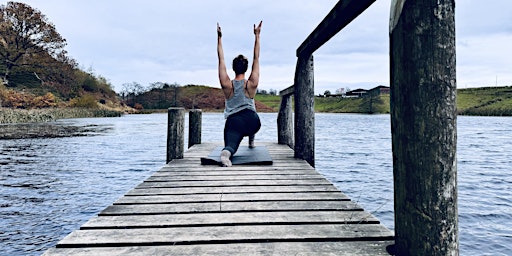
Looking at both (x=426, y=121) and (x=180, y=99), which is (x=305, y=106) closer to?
(x=426, y=121)

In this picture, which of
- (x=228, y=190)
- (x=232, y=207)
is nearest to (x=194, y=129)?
(x=228, y=190)

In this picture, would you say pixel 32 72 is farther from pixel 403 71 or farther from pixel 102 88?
pixel 403 71

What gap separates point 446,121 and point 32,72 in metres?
66.6

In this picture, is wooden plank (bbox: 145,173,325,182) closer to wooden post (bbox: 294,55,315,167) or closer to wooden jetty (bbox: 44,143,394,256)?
wooden jetty (bbox: 44,143,394,256)

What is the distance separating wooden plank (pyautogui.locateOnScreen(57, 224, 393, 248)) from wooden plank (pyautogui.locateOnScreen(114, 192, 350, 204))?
736 mm

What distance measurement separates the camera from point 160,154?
14.1 m

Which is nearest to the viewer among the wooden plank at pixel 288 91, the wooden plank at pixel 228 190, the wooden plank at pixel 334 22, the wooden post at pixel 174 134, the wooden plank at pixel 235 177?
the wooden plank at pixel 334 22

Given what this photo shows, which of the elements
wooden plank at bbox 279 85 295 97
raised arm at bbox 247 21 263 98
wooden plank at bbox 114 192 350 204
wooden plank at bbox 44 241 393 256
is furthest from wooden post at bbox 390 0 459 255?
wooden plank at bbox 279 85 295 97

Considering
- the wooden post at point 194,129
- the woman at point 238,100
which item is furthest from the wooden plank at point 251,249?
the wooden post at point 194,129

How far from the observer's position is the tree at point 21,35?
47.4 metres

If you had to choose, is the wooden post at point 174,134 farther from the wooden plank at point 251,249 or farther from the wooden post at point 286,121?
the wooden plank at point 251,249

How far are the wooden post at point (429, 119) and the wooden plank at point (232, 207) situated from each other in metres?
1.14

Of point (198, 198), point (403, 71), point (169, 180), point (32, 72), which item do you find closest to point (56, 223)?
point (169, 180)

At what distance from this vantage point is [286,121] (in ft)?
28.6
